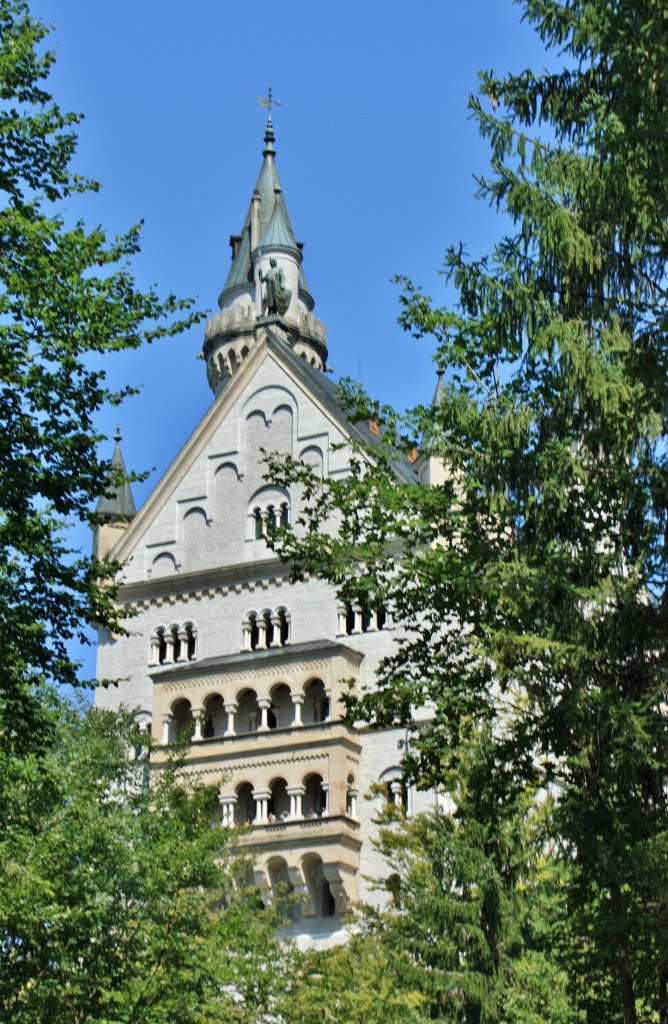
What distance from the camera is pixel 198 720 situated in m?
66.4

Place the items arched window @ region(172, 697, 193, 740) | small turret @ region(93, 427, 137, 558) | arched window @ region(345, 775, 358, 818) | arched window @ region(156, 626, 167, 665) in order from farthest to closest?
small turret @ region(93, 427, 137, 558) < arched window @ region(156, 626, 167, 665) < arched window @ region(172, 697, 193, 740) < arched window @ region(345, 775, 358, 818)

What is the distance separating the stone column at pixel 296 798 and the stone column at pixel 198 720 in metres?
4.68

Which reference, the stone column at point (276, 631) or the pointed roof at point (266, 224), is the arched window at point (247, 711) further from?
the pointed roof at point (266, 224)

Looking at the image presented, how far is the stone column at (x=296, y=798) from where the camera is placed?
206ft

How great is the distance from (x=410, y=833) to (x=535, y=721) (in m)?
24.9

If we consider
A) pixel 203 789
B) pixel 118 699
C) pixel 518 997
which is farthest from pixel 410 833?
pixel 118 699

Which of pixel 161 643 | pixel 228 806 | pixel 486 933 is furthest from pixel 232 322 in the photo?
pixel 486 933

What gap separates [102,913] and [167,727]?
3088 centimetres

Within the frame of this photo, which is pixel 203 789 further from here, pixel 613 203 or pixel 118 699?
pixel 613 203

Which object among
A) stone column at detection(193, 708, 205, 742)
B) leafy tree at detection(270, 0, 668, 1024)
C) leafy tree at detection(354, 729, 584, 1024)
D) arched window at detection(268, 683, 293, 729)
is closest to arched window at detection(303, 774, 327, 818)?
arched window at detection(268, 683, 293, 729)

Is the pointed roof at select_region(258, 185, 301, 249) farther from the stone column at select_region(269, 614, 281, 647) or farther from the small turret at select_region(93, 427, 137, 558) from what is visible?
the stone column at select_region(269, 614, 281, 647)

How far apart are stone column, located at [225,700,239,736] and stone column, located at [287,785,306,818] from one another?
3.54 meters

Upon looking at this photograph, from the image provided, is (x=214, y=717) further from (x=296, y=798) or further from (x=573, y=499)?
(x=573, y=499)

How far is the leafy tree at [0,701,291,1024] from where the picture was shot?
112ft
